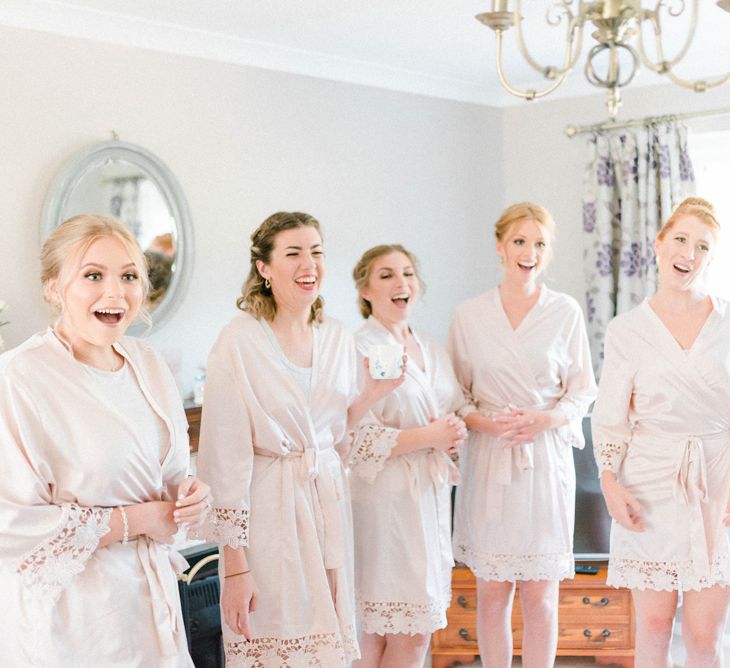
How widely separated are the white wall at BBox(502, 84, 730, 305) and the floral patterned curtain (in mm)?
209

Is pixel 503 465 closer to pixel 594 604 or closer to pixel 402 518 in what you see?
pixel 402 518

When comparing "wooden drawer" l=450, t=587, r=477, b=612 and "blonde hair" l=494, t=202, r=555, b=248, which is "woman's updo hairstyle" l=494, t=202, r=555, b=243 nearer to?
"blonde hair" l=494, t=202, r=555, b=248

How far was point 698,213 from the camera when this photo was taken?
2.65m

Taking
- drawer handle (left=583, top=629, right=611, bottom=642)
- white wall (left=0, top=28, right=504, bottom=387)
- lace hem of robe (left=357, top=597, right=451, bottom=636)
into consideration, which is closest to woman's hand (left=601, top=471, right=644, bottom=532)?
lace hem of robe (left=357, top=597, right=451, bottom=636)

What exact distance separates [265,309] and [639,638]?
1368mm

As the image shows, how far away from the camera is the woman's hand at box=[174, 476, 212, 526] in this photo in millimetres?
1924

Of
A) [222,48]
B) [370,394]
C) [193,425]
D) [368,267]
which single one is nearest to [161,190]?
[222,48]

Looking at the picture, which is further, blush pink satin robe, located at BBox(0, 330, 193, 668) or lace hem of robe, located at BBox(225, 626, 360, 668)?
lace hem of robe, located at BBox(225, 626, 360, 668)

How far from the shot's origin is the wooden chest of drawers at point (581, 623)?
12.0 feet

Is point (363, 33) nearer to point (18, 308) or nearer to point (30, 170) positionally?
point (30, 170)

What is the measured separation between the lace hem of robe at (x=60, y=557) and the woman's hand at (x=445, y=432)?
1.15 metres

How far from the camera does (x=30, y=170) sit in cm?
343

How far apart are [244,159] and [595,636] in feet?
7.69

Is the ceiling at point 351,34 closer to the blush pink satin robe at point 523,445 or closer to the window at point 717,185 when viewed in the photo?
the window at point 717,185
